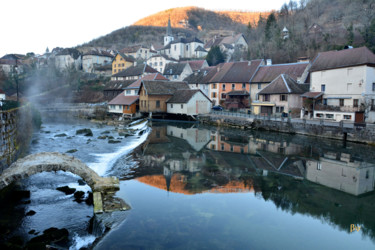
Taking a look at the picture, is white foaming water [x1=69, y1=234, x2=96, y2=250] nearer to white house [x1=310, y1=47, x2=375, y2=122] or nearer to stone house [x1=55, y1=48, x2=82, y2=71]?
white house [x1=310, y1=47, x2=375, y2=122]

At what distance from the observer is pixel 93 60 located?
81.3m

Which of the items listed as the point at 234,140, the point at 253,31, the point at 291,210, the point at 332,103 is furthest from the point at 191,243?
the point at 253,31

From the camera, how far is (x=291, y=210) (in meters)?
11.1

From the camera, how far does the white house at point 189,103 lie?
40000mm

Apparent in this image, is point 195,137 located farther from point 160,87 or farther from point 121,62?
point 121,62

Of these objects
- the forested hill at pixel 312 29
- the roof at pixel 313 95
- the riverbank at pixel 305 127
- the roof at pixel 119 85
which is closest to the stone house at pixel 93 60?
the roof at pixel 119 85

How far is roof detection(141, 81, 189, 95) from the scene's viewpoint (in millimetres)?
41778

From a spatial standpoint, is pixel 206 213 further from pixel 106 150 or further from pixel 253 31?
pixel 253 31

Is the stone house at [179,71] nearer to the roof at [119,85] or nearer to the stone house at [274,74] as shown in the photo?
the roof at [119,85]

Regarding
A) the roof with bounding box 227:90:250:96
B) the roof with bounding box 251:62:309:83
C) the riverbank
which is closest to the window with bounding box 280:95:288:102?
the riverbank

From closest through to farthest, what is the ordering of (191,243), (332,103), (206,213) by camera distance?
(191,243), (206,213), (332,103)

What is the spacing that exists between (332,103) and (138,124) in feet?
→ 80.0

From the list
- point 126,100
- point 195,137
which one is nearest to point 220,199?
point 195,137

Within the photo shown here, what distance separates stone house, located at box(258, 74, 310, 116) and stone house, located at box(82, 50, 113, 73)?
5886 centimetres
